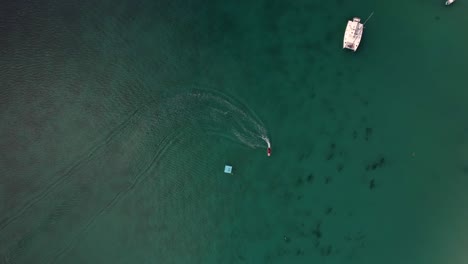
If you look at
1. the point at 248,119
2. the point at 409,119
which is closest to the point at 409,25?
the point at 409,119

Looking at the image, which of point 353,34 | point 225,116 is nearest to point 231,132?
point 225,116

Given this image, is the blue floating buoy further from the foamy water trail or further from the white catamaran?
the white catamaran

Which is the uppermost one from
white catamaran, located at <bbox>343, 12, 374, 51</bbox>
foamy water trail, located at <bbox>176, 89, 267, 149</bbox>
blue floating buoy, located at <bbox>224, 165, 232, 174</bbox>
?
white catamaran, located at <bbox>343, 12, 374, 51</bbox>

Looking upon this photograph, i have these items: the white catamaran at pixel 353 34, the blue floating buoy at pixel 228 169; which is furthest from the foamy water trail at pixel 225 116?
the white catamaran at pixel 353 34

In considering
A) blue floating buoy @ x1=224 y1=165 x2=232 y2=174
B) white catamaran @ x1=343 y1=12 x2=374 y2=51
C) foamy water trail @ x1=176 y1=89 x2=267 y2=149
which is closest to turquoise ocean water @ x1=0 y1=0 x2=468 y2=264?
foamy water trail @ x1=176 y1=89 x2=267 y2=149

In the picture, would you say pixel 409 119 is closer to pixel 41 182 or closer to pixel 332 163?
pixel 332 163

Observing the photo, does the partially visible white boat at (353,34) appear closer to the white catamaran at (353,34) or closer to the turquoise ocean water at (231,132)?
the white catamaran at (353,34)

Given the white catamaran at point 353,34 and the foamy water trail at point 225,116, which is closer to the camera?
the white catamaran at point 353,34
